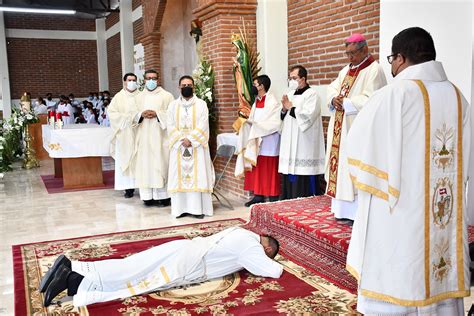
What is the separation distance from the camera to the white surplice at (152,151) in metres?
7.28

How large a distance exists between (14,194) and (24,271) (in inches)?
175

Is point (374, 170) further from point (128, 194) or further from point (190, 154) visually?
point (128, 194)

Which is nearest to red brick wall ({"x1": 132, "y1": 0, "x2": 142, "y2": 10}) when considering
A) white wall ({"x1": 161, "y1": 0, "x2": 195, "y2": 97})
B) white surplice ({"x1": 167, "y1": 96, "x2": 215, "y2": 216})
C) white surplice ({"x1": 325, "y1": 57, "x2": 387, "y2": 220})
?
white wall ({"x1": 161, "y1": 0, "x2": 195, "y2": 97})

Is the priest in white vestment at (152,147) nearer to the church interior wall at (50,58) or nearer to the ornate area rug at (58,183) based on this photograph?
the ornate area rug at (58,183)

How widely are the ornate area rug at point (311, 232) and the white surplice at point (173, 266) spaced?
1.56 ft

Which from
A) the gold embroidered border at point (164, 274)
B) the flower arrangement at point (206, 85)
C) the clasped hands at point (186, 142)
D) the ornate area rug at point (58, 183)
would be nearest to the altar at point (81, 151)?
the ornate area rug at point (58, 183)

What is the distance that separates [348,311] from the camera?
354 cm

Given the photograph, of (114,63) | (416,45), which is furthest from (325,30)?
(114,63)

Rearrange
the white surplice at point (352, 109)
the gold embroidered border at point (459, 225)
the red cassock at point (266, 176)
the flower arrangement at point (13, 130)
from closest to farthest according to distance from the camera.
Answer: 1. the gold embroidered border at point (459, 225)
2. the white surplice at point (352, 109)
3. the red cassock at point (266, 176)
4. the flower arrangement at point (13, 130)

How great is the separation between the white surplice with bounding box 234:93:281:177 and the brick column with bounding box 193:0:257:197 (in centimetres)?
108

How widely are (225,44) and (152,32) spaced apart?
4.78 meters

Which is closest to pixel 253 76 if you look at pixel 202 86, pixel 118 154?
pixel 202 86

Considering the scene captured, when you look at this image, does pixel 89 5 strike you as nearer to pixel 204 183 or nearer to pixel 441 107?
pixel 204 183

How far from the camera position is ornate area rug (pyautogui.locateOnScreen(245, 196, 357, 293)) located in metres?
4.22
